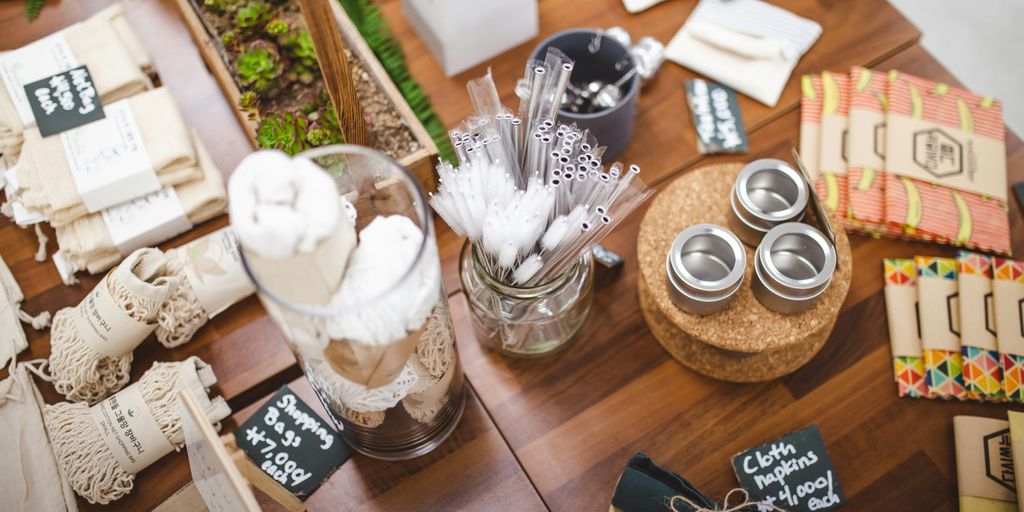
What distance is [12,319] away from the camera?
930 mm

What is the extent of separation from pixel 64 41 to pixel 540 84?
738 mm

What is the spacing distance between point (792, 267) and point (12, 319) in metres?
0.97

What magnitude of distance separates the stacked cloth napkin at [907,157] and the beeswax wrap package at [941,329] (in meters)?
0.06

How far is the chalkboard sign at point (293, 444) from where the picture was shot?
2.72 feet

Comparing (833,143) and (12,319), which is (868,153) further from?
(12,319)

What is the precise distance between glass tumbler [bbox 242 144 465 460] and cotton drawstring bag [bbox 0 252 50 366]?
43cm

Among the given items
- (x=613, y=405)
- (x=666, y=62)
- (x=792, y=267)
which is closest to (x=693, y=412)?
(x=613, y=405)

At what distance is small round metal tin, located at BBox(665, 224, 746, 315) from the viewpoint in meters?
0.78

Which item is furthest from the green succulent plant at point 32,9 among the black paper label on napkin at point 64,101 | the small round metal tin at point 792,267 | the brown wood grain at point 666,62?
the small round metal tin at point 792,267

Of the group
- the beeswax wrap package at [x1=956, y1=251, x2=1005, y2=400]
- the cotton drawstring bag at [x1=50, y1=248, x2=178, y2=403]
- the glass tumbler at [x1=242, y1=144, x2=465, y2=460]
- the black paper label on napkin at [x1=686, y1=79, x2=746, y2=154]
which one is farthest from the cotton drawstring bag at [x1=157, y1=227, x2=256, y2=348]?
the beeswax wrap package at [x1=956, y1=251, x2=1005, y2=400]

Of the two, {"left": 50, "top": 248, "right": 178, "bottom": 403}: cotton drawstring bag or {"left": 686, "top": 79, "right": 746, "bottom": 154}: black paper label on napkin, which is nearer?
{"left": 50, "top": 248, "right": 178, "bottom": 403}: cotton drawstring bag

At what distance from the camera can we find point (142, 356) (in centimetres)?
91

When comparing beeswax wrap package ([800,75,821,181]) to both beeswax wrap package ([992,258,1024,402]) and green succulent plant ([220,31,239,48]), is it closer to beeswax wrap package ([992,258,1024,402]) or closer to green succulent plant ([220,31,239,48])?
beeswax wrap package ([992,258,1024,402])

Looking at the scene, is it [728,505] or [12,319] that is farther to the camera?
[12,319]
